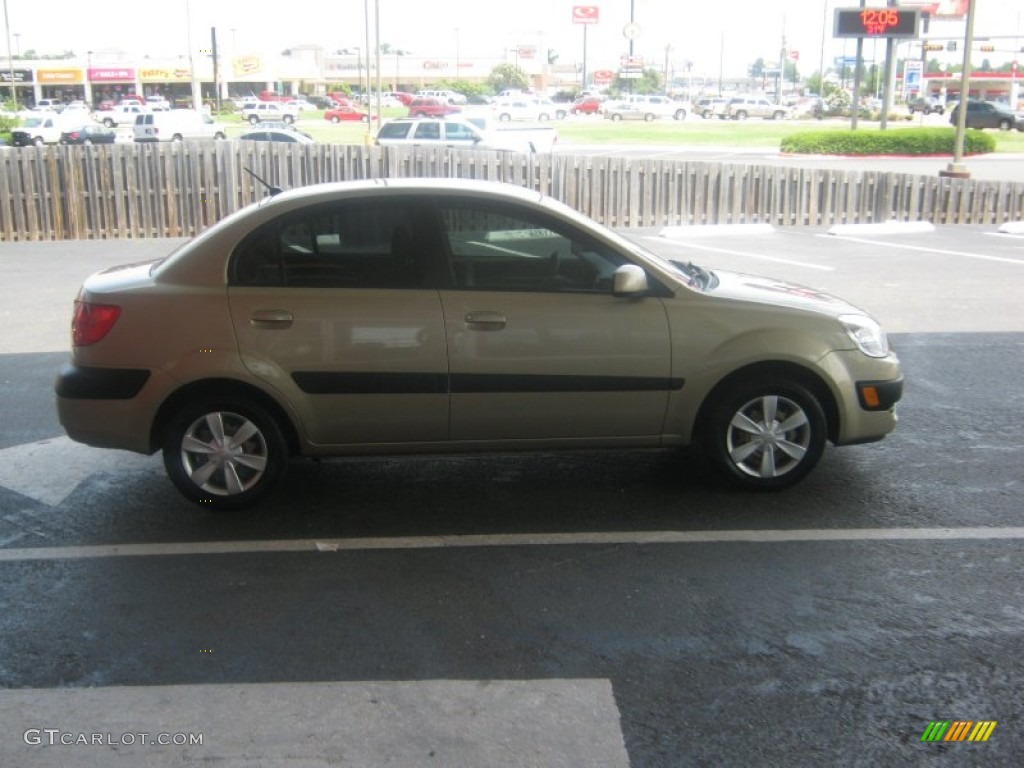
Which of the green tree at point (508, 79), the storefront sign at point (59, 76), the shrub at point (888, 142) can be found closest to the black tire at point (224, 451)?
the shrub at point (888, 142)

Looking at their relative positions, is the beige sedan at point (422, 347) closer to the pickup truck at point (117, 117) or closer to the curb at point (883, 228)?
the curb at point (883, 228)

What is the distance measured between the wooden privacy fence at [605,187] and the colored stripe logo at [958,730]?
1653cm

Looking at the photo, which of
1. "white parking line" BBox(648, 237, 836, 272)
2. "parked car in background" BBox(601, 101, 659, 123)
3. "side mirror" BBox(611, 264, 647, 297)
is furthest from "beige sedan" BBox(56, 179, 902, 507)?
"parked car in background" BBox(601, 101, 659, 123)

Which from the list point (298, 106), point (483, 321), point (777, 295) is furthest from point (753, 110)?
point (483, 321)

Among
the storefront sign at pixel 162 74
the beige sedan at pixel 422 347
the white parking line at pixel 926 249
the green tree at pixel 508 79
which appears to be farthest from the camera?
the green tree at pixel 508 79

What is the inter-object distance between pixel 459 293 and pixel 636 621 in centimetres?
193

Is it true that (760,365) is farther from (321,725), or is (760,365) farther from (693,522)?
(321,725)

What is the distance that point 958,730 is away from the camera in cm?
361

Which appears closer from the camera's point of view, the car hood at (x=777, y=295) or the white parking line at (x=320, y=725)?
the white parking line at (x=320, y=725)

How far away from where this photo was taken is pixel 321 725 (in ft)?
11.9

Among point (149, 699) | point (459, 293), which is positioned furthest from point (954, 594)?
point (149, 699)

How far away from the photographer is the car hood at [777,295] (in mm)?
5801

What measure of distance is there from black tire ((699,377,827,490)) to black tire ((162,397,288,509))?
223cm

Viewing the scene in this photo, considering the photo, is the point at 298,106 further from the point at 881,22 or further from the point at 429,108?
the point at 881,22
